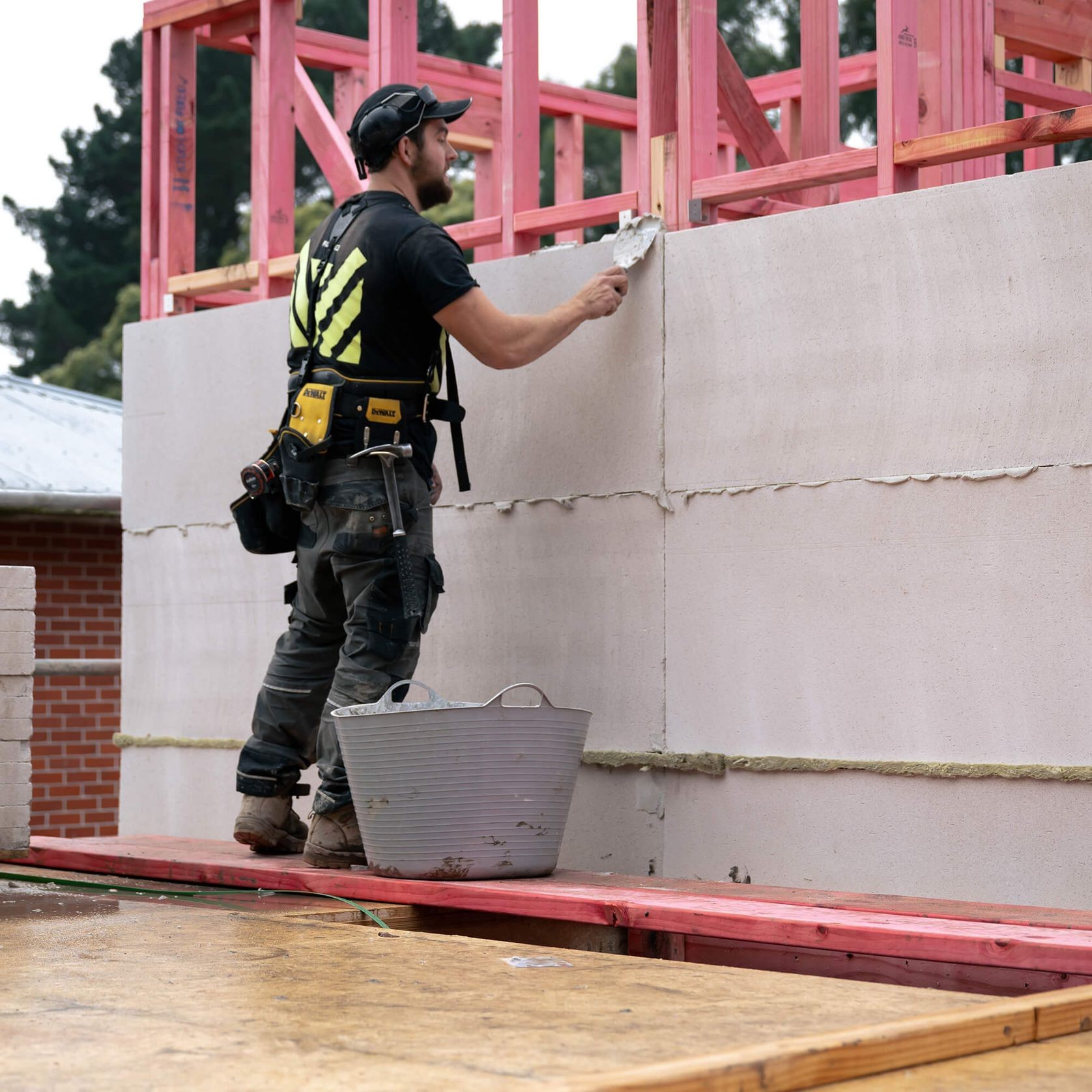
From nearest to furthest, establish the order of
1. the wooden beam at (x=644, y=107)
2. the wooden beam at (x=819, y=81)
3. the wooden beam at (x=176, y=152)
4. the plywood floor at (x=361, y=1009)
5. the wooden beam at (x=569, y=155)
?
1. the plywood floor at (x=361, y=1009)
2. the wooden beam at (x=644, y=107)
3. the wooden beam at (x=819, y=81)
4. the wooden beam at (x=176, y=152)
5. the wooden beam at (x=569, y=155)

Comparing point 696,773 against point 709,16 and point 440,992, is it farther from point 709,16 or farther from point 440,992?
point 709,16

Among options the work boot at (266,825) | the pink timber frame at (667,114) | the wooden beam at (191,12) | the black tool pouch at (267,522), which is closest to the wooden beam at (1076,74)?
the pink timber frame at (667,114)

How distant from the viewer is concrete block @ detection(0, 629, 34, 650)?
4.52m

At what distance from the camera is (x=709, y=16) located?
4.36m

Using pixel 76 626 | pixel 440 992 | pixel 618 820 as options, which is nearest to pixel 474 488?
pixel 618 820

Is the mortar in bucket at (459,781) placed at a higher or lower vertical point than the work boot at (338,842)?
higher

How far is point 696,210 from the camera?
4.31 m

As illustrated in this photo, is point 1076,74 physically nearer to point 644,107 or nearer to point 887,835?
point 644,107

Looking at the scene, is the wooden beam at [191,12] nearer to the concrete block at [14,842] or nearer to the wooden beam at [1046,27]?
the wooden beam at [1046,27]

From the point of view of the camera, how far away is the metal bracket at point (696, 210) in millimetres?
4309

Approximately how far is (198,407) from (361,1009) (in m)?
3.33

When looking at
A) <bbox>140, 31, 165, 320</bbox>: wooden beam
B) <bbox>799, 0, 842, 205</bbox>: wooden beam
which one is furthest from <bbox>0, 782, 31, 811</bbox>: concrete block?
<bbox>799, 0, 842, 205</bbox>: wooden beam

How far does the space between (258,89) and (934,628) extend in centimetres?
314

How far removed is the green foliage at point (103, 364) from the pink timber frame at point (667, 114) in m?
19.8
